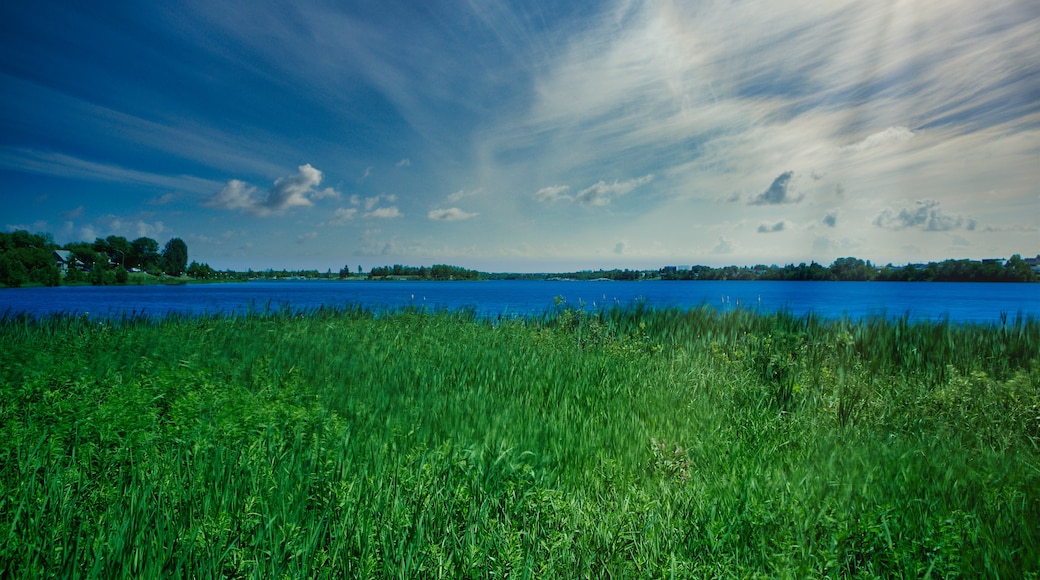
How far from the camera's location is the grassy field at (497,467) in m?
2.51

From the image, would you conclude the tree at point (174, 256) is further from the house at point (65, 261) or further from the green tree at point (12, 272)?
the green tree at point (12, 272)

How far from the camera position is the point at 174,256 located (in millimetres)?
17312

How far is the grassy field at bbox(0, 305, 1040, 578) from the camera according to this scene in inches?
98.8

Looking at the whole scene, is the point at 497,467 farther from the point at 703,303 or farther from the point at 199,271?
the point at 199,271

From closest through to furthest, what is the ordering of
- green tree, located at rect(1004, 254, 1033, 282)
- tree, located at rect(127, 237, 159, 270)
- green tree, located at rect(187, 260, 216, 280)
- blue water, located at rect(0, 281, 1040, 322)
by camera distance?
blue water, located at rect(0, 281, 1040, 322)
green tree, located at rect(1004, 254, 1033, 282)
tree, located at rect(127, 237, 159, 270)
green tree, located at rect(187, 260, 216, 280)

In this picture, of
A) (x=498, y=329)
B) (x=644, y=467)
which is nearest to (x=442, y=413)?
(x=644, y=467)

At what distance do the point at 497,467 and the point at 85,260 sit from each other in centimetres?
1913

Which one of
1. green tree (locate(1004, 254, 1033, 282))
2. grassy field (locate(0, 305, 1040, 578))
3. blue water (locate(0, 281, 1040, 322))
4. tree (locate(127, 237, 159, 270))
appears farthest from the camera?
tree (locate(127, 237, 159, 270))

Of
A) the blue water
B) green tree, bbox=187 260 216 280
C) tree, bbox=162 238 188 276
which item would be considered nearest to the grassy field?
the blue water

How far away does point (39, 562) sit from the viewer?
2.33 metres

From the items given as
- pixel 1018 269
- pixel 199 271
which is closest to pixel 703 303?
pixel 1018 269

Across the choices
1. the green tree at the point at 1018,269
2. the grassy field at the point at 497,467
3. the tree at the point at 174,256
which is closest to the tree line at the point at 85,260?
the tree at the point at 174,256

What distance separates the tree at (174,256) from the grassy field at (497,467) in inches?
451

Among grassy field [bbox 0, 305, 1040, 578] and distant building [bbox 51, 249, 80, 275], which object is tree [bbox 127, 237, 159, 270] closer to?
distant building [bbox 51, 249, 80, 275]
